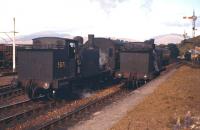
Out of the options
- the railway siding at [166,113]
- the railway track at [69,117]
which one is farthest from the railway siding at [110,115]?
the railway track at [69,117]

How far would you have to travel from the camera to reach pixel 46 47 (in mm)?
16469

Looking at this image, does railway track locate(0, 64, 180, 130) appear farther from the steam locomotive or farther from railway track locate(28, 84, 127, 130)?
the steam locomotive

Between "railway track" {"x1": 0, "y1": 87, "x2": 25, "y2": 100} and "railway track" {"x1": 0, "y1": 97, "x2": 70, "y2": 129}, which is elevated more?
"railway track" {"x1": 0, "y1": 87, "x2": 25, "y2": 100}

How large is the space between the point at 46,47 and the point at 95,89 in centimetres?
684

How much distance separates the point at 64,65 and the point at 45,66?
1350mm

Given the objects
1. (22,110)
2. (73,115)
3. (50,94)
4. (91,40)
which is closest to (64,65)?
(50,94)

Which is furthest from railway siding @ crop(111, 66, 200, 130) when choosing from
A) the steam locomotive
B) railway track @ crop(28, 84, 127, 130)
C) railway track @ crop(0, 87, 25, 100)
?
railway track @ crop(0, 87, 25, 100)

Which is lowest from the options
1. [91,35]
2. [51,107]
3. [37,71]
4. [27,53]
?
[51,107]

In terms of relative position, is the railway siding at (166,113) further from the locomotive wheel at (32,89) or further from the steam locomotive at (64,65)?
the locomotive wheel at (32,89)

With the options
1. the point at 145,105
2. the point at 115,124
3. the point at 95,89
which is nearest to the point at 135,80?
the point at 95,89

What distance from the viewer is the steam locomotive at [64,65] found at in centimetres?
1591

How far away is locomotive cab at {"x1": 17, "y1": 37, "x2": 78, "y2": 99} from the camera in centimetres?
1584

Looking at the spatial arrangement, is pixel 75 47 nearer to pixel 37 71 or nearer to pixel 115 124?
pixel 37 71

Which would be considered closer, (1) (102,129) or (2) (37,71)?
(1) (102,129)
